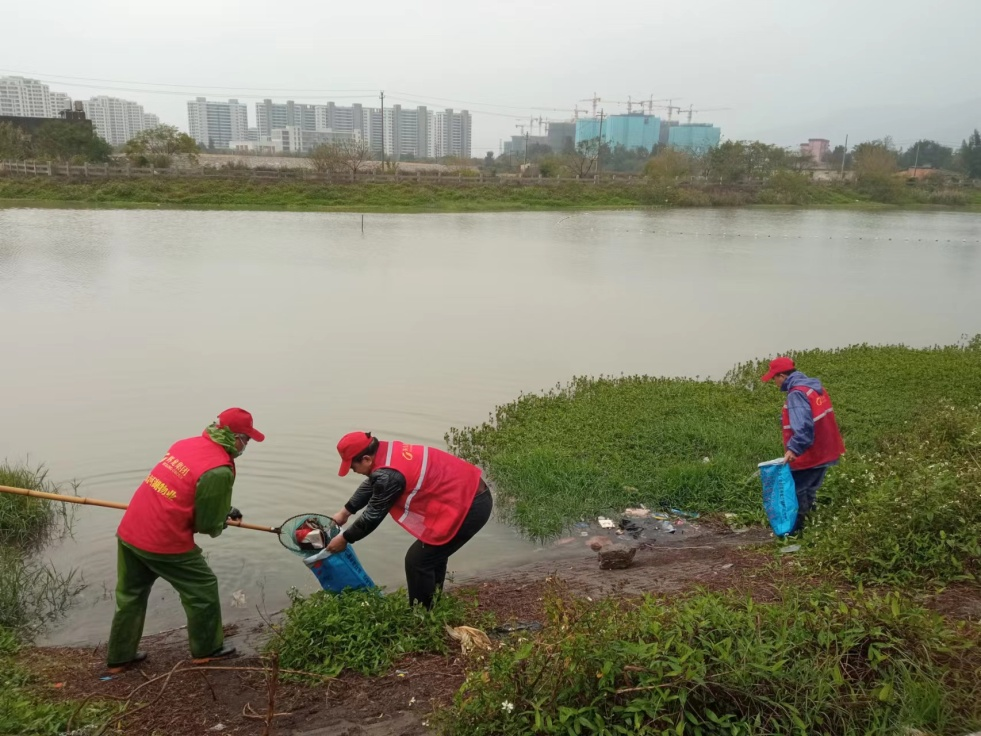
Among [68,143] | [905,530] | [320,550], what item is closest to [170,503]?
[320,550]

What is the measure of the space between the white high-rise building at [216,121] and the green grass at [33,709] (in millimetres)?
168915

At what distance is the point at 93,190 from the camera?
34.7 m

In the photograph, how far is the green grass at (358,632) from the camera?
395 cm

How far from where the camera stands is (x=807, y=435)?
5.34 m

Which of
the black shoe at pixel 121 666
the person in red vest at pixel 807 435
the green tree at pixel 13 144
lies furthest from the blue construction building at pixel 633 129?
the black shoe at pixel 121 666

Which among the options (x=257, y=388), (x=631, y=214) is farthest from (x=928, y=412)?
(x=631, y=214)

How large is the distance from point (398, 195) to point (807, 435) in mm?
36419

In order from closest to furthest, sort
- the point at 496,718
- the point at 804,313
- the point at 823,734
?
1. the point at 823,734
2. the point at 496,718
3. the point at 804,313

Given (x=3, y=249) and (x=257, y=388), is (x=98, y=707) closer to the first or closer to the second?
(x=257, y=388)

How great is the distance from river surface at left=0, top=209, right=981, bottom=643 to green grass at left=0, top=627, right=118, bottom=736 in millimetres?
835

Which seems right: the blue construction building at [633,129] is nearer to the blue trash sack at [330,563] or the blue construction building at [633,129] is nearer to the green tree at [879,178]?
the green tree at [879,178]

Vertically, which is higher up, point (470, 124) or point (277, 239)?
point (470, 124)

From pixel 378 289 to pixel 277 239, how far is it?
8.91m

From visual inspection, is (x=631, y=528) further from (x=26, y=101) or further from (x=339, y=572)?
(x=26, y=101)
